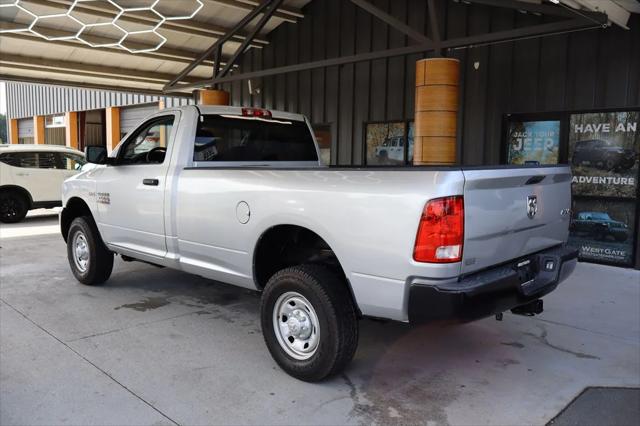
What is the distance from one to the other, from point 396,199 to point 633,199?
567cm

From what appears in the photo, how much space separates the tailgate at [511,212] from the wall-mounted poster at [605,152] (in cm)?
394

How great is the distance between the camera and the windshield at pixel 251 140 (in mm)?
4886

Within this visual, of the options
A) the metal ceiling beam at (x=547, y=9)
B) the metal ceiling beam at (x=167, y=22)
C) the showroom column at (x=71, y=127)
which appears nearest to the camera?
the metal ceiling beam at (x=547, y=9)

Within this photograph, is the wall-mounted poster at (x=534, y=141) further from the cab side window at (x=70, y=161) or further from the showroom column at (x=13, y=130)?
the showroom column at (x=13, y=130)

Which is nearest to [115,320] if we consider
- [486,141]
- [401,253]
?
[401,253]

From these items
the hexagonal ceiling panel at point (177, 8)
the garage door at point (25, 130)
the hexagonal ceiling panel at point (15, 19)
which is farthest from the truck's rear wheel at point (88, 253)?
the garage door at point (25, 130)

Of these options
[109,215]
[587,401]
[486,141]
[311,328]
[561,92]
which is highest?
[561,92]

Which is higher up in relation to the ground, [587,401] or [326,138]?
[326,138]

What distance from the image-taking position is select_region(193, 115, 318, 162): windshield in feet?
16.0

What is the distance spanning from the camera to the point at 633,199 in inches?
287

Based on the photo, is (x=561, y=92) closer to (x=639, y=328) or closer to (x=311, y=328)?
(x=639, y=328)

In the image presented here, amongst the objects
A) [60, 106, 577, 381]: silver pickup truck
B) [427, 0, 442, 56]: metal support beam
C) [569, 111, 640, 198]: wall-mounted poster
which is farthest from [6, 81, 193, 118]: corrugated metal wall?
[60, 106, 577, 381]: silver pickup truck

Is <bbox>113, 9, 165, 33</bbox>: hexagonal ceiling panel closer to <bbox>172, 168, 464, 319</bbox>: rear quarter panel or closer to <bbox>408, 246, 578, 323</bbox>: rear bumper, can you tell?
<bbox>172, 168, 464, 319</bbox>: rear quarter panel

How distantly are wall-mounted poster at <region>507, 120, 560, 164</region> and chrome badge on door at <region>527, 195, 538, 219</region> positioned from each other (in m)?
4.64
